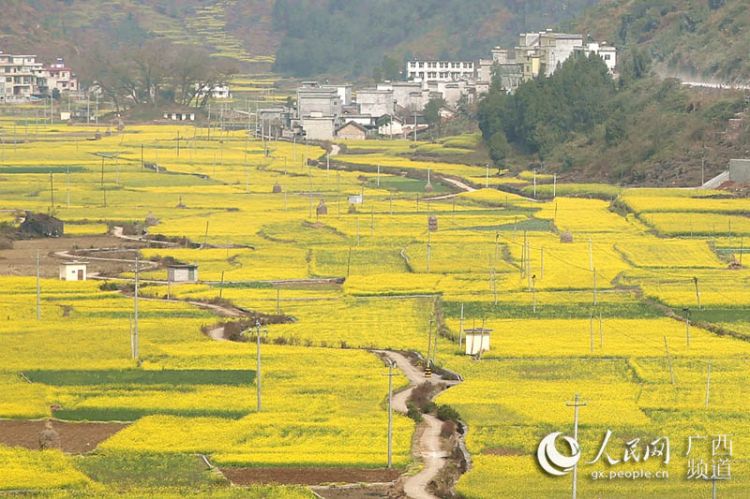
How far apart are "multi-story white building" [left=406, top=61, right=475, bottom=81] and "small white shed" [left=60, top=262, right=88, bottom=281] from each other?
74873 millimetres

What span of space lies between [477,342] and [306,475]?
11.0 m

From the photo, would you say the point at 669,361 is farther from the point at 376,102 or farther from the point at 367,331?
the point at 376,102

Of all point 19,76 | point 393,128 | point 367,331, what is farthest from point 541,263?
point 19,76

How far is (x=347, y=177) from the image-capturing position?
81.8 meters

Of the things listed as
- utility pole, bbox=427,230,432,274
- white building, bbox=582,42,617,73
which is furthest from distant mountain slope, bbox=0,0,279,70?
utility pole, bbox=427,230,432,274

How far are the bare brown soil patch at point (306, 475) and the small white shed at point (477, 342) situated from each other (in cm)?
1028

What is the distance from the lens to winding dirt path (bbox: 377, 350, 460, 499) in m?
27.8

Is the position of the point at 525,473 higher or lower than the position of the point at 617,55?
lower

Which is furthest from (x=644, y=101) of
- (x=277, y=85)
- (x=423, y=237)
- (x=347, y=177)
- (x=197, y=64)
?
(x=277, y=85)

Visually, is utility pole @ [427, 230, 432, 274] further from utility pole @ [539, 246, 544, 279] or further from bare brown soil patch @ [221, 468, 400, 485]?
bare brown soil patch @ [221, 468, 400, 485]

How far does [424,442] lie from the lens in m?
30.7

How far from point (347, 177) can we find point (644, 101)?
560 inches

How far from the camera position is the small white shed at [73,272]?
49688mm

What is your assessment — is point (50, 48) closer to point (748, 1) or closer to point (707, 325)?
point (748, 1)
